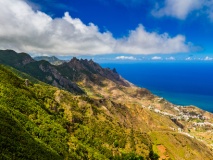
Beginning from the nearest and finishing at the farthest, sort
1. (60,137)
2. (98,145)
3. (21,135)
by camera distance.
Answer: (21,135) < (60,137) < (98,145)

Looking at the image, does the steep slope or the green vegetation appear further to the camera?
the steep slope

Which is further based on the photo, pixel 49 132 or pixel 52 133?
pixel 52 133

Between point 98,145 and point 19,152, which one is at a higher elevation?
point 19,152

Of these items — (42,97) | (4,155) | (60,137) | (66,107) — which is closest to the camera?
(4,155)

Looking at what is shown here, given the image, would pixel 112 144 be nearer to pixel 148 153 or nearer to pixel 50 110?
pixel 148 153

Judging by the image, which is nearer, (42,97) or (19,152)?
(19,152)

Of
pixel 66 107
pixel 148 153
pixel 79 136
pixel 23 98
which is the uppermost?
pixel 23 98

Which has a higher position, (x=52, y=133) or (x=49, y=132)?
(x=49, y=132)

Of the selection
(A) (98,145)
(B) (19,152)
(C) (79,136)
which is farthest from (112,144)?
(B) (19,152)

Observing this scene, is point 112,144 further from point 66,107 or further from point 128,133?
point 66,107

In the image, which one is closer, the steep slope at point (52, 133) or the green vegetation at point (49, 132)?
the green vegetation at point (49, 132)
